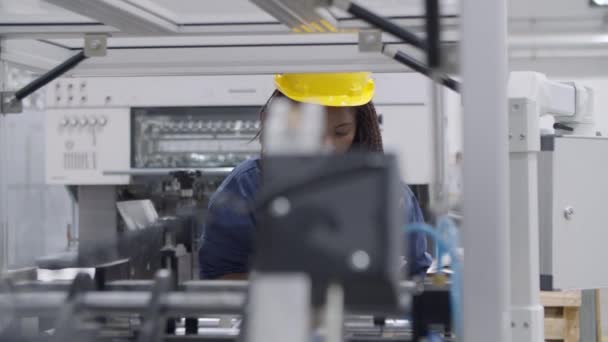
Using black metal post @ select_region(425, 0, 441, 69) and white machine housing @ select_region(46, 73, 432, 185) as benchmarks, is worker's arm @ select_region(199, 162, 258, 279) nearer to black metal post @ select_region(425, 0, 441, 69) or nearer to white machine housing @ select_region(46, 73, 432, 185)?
white machine housing @ select_region(46, 73, 432, 185)

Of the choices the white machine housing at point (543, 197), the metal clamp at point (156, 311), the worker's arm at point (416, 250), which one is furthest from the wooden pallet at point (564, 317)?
the metal clamp at point (156, 311)

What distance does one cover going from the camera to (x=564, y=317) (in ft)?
9.77

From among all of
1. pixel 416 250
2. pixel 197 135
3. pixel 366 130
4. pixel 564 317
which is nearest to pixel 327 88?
pixel 366 130

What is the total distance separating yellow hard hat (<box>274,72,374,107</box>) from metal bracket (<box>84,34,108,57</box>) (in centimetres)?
50

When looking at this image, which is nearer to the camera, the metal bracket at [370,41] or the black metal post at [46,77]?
the metal bracket at [370,41]

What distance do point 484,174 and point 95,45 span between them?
78 centimetres

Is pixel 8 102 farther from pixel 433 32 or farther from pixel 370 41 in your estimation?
pixel 433 32

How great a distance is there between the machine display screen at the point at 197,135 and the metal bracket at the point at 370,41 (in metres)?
1.43

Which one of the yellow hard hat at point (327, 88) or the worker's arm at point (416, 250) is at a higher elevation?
the yellow hard hat at point (327, 88)

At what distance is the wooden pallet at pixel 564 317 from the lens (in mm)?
2939

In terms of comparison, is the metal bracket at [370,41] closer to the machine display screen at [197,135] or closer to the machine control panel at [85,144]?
the machine display screen at [197,135]

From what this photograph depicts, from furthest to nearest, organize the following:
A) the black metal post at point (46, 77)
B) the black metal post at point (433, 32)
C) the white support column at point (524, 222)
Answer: the black metal post at point (46, 77), the white support column at point (524, 222), the black metal post at point (433, 32)

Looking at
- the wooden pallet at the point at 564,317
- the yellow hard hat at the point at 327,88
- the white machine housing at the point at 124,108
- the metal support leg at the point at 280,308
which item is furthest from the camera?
the wooden pallet at the point at 564,317

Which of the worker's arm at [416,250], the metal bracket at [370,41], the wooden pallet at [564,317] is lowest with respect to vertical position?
the wooden pallet at [564,317]
